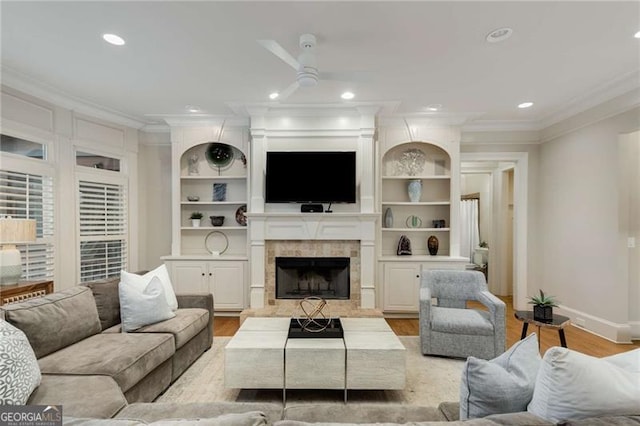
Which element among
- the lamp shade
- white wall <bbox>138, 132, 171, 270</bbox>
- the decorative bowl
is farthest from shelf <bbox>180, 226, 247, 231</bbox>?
the lamp shade

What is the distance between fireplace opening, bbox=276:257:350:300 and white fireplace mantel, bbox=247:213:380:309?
24 cm

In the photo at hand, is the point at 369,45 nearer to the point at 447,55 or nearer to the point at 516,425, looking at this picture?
the point at 447,55

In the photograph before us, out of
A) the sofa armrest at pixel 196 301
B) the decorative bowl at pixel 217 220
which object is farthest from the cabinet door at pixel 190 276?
the sofa armrest at pixel 196 301

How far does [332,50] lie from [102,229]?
12.5ft

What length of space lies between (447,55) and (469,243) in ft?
17.0

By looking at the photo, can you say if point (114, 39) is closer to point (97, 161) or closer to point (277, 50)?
point (277, 50)

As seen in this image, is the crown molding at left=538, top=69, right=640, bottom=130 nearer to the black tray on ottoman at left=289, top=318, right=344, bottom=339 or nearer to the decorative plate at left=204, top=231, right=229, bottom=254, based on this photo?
the black tray on ottoman at left=289, top=318, right=344, bottom=339

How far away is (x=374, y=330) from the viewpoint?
2.73 metres

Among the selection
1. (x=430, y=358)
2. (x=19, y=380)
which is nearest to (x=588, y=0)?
(x=430, y=358)

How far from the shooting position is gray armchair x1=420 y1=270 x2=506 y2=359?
297cm

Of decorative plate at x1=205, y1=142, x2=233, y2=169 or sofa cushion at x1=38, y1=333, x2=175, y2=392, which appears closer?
sofa cushion at x1=38, y1=333, x2=175, y2=392

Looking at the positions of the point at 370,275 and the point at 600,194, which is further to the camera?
the point at 370,275

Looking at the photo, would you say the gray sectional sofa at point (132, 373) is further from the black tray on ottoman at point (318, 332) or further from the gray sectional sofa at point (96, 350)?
the black tray on ottoman at point (318, 332)

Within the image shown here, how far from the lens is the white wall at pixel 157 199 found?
501cm
